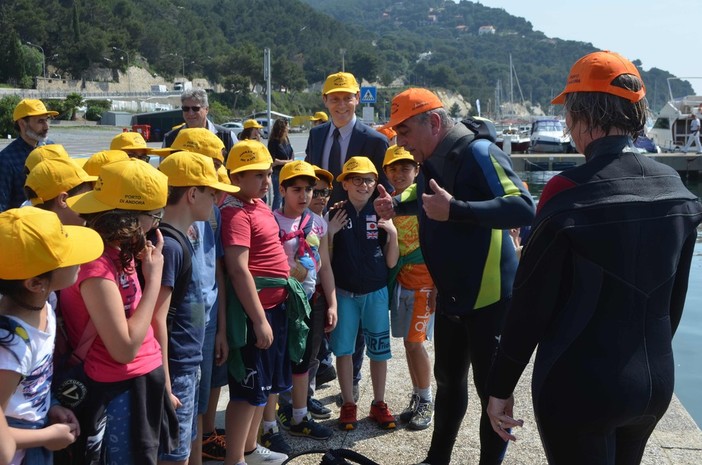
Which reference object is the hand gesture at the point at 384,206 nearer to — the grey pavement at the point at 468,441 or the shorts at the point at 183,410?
the shorts at the point at 183,410

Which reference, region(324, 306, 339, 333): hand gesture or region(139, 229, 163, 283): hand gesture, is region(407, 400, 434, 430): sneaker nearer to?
region(324, 306, 339, 333): hand gesture

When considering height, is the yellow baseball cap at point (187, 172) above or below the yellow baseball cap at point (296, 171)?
above

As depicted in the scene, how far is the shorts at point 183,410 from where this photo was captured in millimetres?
3201

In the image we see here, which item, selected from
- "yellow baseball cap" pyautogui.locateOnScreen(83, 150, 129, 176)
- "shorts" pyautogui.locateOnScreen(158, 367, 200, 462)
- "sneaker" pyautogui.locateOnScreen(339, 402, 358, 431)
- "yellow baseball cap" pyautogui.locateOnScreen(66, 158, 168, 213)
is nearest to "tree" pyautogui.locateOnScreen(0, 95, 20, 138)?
"yellow baseball cap" pyautogui.locateOnScreen(83, 150, 129, 176)

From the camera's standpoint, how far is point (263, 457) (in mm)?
4000

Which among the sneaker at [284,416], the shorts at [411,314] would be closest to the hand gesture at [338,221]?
the shorts at [411,314]

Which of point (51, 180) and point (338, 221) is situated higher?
point (51, 180)

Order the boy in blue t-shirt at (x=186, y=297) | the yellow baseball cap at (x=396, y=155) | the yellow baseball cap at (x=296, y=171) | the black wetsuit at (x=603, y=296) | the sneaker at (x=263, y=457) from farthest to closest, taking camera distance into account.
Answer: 1. the yellow baseball cap at (x=396, y=155)
2. the yellow baseball cap at (x=296, y=171)
3. the sneaker at (x=263, y=457)
4. the boy in blue t-shirt at (x=186, y=297)
5. the black wetsuit at (x=603, y=296)

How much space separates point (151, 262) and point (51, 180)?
1062 mm

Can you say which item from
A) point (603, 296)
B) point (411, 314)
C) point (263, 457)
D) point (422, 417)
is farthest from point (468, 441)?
point (603, 296)

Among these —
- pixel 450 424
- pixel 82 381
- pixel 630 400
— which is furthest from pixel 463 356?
pixel 82 381

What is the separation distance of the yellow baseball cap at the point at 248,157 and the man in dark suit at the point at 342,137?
129 cm

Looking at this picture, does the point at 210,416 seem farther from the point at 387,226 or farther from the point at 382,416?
the point at 387,226

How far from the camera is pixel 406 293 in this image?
15.8 ft
